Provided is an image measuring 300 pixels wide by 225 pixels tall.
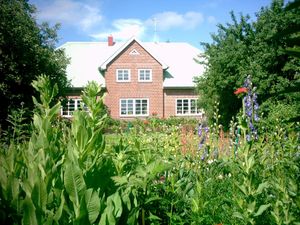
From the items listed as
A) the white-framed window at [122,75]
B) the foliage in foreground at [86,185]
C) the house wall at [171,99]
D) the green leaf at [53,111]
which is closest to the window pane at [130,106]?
the white-framed window at [122,75]

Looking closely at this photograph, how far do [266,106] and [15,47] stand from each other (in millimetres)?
14607

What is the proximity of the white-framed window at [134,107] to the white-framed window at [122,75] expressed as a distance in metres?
1.91

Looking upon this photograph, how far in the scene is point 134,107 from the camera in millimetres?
29312

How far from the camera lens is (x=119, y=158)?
2.09 meters

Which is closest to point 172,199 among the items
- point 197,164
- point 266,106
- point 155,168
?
point 155,168

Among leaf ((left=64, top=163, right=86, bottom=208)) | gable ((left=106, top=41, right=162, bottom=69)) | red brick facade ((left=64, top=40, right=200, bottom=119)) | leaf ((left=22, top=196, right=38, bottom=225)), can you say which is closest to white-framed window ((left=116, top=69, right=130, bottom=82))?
red brick facade ((left=64, top=40, right=200, bottom=119))

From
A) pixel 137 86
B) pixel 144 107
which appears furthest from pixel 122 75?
pixel 144 107

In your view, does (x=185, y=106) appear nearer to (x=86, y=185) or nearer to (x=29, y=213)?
(x=86, y=185)

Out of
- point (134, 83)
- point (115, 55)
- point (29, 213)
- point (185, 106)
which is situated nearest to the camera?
point (29, 213)

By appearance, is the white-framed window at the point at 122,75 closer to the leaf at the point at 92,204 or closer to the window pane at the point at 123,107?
the window pane at the point at 123,107

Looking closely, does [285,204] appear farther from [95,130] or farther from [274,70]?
[274,70]

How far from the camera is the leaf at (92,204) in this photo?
1.46 m

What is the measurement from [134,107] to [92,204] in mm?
27886

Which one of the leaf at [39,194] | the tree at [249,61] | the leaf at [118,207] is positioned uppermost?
the tree at [249,61]
